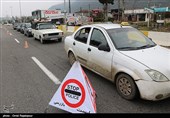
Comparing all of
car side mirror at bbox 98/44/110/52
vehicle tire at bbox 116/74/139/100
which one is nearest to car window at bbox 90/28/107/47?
car side mirror at bbox 98/44/110/52

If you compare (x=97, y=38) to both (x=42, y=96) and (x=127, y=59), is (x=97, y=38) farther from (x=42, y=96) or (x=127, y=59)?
(x=42, y=96)

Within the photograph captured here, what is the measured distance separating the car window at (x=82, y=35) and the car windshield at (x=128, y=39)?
1003 mm

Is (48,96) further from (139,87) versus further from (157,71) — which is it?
(157,71)

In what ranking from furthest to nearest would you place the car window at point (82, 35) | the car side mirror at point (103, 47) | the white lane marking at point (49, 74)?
1. the car window at point (82, 35)
2. the white lane marking at point (49, 74)
3. the car side mirror at point (103, 47)

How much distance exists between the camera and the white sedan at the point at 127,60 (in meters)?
4.07

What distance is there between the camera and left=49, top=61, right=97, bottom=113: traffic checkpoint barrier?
3775 mm

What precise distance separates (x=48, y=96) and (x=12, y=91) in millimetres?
1124

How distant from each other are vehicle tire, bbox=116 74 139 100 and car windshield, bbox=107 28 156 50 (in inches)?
32.4

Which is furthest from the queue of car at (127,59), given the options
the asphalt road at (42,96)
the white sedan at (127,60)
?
the asphalt road at (42,96)

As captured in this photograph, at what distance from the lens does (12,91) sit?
5371 millimetres

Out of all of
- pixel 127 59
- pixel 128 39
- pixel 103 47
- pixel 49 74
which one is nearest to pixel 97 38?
pixel 103 47

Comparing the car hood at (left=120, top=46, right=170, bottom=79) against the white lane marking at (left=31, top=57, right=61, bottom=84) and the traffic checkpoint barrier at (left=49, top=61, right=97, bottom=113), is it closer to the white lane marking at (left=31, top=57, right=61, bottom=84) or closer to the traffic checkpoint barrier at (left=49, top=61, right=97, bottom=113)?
the traffic checkpoint barrier at (left=49, top=61, right=97, bottom=113)

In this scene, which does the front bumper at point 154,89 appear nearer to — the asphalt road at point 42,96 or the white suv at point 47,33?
the asphalt road at point 42,96

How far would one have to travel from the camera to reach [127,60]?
450 cm
